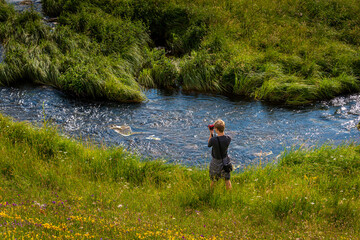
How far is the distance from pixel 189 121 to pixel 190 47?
22.2 ft

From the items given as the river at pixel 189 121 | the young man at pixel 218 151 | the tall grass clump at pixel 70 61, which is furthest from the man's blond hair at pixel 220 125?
the tall grass clump at pixel 70 61

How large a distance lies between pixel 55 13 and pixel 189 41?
29.2 feet

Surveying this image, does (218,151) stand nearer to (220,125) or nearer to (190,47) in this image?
(220,125)

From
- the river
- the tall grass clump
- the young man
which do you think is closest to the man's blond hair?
the young man

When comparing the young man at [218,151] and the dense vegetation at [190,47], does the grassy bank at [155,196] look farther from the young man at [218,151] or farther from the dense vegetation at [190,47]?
the dense vegetation at [190,47]

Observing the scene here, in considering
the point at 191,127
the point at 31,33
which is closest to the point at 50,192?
the point at 191,127

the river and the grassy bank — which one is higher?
the grassy bank

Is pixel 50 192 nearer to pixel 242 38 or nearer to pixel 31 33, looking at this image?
pixel 31 33

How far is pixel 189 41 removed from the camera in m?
17.9

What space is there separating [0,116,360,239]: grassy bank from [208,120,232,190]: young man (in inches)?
14.4

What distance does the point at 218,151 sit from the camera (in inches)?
287

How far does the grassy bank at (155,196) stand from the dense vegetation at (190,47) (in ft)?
18.7

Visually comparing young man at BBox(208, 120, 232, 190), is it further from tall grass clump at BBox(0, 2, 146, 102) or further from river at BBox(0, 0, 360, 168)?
tall grass clump at BBox(0, 2, 146, 102)

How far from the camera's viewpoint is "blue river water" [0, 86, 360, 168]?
34.6 feet
